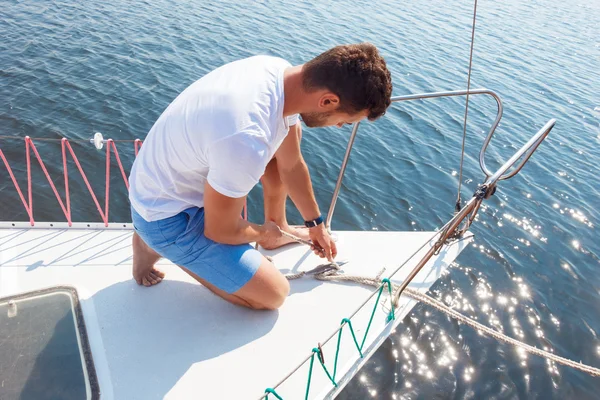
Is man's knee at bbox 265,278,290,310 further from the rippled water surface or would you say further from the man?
the rippled water surface

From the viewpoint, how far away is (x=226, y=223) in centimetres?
203

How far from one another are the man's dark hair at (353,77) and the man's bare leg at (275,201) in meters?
0.98

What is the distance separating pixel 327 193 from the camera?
571 centimetres

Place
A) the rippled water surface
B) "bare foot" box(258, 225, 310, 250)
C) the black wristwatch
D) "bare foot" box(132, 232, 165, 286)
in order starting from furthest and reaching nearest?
the rippled water surface < "bare foot" box(258, 225, 310, 250) < the black wristwatch < "bare foot" box(132, 232, 165, 286)

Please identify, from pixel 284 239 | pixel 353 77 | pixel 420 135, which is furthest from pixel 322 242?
pixel 420 135

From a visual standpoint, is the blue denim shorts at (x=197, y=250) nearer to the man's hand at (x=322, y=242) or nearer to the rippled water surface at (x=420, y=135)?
the man's hand at (x=322, y=242)

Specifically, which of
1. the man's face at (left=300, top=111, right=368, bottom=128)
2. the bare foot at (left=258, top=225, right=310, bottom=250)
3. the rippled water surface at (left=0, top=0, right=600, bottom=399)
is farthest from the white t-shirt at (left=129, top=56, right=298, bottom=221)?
the rippled water surface at (left=0, top=0, right=600, bottom=399)

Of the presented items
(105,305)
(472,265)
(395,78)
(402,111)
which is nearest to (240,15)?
(395,78)

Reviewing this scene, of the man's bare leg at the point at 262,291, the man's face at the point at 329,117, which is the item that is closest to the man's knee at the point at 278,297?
the man's bare leg at the point at 262,291

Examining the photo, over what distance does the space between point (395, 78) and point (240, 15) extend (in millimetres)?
5016

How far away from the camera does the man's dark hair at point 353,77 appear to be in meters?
1.78

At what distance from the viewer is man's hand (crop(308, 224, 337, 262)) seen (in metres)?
2.77

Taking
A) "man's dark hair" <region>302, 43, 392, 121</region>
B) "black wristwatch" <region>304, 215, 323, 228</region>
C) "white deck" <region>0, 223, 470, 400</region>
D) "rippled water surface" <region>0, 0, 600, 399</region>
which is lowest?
"rippled water surface" <region>0, 0, 600, 399</region>

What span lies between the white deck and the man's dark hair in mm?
1264
